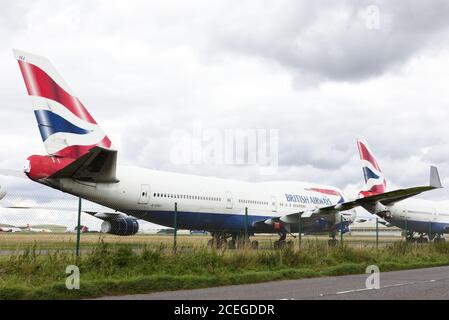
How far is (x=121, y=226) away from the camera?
2503cm

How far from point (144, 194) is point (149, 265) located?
12768 millimetres

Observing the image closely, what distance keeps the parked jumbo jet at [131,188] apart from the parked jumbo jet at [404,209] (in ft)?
16.7

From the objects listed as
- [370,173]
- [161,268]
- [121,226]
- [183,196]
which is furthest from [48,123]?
[370,173]

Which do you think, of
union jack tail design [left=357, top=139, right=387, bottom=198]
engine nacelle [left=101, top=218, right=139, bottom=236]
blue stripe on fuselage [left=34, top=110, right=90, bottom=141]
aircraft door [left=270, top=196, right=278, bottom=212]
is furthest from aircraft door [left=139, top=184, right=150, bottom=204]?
union jack tail design [left=357, top=139, right=387, bottom=198]

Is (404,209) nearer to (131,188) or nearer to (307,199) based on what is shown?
(307,199)

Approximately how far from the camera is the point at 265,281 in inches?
630

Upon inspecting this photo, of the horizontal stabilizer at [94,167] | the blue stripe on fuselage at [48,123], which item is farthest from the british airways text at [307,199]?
the blue stripe on fuselage at [48,123]

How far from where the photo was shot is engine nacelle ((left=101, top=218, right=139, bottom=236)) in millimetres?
24619

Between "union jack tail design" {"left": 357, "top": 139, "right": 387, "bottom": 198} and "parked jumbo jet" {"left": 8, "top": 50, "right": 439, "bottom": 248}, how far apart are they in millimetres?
7218

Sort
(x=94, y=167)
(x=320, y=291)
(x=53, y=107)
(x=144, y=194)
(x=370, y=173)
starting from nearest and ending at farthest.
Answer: (x=320, y=291), (x=94, y=167), (x=53, y=107), (x=144, y=194), (x=370, y=173)

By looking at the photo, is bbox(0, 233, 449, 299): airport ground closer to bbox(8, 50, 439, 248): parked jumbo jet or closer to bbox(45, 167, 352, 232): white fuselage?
bbox(8, 50, 439, 248): parked jumbo jet
